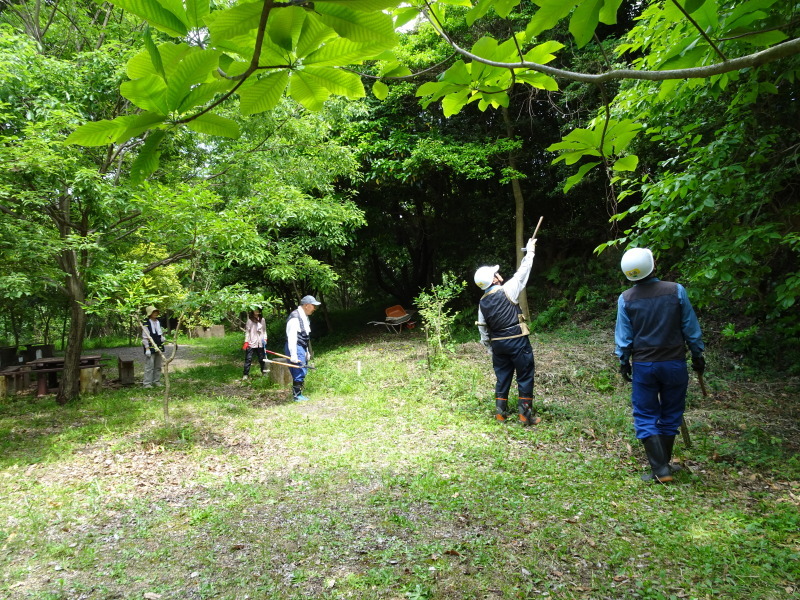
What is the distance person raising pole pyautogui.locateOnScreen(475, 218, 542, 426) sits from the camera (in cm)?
532

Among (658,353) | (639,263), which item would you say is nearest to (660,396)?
(658,353)

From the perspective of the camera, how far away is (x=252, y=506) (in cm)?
368

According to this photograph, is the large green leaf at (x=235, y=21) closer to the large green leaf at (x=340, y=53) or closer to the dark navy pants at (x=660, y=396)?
the large green leaf at (x=340, y=53)

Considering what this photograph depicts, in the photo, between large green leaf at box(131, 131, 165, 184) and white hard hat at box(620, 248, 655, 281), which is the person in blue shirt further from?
large green leaf at box(131, 131, 165, 184)

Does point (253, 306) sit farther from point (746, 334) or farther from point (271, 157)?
point (746, 334)

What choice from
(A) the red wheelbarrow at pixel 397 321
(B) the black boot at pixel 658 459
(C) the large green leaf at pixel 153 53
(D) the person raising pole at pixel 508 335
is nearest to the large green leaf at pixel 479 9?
(C) the large green leaf at pixel 153 53

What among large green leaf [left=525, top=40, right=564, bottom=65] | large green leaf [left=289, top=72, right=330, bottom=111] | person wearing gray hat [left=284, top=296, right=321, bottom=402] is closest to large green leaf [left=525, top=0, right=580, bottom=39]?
large green leaf [left=525, top=40, right=564, bottom=65]

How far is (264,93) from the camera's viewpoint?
1087 millimetres

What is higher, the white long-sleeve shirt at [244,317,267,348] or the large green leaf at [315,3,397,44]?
the large green leaf at [315,3,397,44]

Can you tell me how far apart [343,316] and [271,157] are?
11.7 metres

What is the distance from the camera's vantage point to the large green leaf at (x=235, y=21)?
0.85 metres

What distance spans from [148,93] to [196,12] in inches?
7.0

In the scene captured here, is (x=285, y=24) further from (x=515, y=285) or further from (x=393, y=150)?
(x=393, y=150)

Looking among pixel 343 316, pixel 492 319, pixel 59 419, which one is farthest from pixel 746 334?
pixel 343 316
